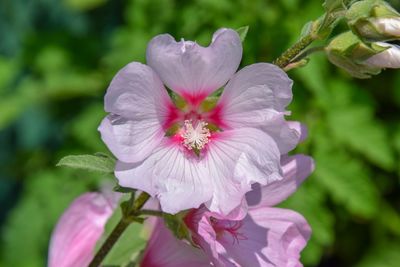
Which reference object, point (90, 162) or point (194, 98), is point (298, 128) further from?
point (90, 162)

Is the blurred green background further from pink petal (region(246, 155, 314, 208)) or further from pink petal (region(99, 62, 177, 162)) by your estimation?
pink petal (region(99, 62, 177, 162))

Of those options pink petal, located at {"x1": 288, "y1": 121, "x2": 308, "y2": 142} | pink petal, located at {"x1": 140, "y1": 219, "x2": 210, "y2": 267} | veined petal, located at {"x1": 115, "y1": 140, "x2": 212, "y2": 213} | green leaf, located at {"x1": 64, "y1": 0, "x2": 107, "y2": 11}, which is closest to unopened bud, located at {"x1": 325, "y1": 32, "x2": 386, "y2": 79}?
pink petal, located at {"x1": 288, "y1": 121, "x2": 308, "y2": 142}

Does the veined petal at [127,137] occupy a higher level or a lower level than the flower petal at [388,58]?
lower

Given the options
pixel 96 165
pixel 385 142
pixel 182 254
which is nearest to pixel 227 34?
pixel 96 165

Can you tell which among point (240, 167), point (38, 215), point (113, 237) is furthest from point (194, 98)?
point (38, 215)

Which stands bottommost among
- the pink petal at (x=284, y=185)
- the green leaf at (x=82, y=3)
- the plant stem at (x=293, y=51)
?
the pink petal at (x=284, y=185)

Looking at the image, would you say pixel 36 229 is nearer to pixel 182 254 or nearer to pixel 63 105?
pixel 63 105

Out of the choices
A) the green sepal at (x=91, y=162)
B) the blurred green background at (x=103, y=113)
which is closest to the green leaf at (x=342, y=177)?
the blurred green background at (x=103, y=113)

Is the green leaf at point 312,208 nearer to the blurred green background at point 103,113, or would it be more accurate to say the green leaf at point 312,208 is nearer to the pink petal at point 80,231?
the blurred green background at point 103,113
